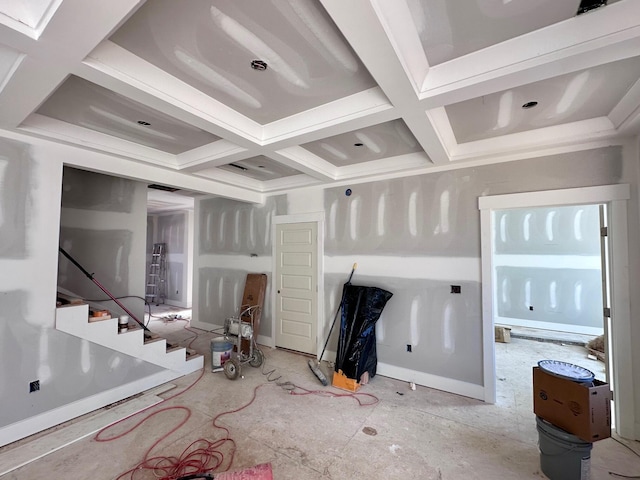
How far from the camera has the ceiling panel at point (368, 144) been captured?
8.91ft

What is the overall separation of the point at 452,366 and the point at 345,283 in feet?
5.41

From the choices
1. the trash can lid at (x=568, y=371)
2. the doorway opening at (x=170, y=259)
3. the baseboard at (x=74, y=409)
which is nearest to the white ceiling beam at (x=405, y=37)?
the trash can lid at (x=568, y=371)

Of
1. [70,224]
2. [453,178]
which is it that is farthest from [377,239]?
[70,224]

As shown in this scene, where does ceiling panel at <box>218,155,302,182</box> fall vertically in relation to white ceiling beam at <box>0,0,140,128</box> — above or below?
above

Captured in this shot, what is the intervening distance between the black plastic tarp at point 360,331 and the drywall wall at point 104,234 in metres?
3.00

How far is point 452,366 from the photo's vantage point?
326 centimetres

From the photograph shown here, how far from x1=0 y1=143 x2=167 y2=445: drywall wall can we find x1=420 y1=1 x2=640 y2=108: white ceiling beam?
342 centimetres

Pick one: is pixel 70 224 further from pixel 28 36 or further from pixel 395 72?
pixel 395 72

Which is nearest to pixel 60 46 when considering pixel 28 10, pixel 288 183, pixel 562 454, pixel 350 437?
pixel 28 10

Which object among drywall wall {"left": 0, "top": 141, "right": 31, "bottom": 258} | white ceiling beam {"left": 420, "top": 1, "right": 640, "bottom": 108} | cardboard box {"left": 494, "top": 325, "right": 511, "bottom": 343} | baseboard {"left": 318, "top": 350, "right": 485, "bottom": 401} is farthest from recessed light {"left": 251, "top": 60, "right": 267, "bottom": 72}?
cardboard box {"left": 494, "top": 325, "right": 511, "bottom": 343}

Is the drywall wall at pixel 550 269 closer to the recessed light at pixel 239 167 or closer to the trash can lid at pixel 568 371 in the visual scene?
the trash can lid at pixel 568 371

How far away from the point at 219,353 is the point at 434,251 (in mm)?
3127

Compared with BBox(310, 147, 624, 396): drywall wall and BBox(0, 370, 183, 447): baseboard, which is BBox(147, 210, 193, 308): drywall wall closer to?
BBox(0, 370, 183, 447): baseboard

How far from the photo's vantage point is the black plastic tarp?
11.1 ft
